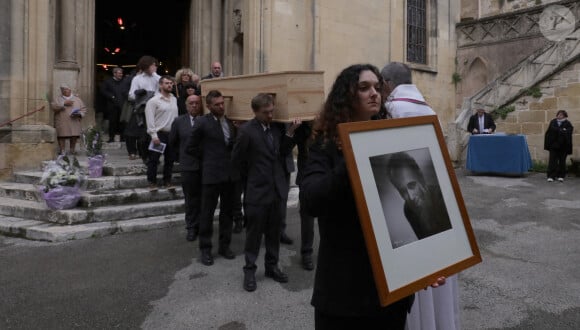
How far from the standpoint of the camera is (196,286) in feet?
12.9

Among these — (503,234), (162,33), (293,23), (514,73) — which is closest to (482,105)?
(514,73)

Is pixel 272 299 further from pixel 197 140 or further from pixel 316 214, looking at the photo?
pixel 316 214

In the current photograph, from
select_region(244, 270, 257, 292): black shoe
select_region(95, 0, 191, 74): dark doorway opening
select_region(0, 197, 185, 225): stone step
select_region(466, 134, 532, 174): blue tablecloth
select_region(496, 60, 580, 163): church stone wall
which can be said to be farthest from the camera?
select_region(95, 0, 191, 74): dark doorway opening

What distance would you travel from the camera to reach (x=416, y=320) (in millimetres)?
2189

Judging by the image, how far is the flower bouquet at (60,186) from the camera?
568 centimetres

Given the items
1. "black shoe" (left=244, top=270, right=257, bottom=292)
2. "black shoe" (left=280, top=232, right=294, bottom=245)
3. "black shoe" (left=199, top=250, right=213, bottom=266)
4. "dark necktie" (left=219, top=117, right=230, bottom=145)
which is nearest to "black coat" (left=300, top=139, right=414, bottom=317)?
"black shoe" (left=244, top=270, right=257, bottom=292)

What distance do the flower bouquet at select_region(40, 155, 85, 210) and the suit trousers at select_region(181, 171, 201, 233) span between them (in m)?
1.64

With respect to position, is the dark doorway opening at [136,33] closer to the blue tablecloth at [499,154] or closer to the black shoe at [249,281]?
the blue tablecloth at [499,154]

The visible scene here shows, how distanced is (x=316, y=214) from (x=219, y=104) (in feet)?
10.5

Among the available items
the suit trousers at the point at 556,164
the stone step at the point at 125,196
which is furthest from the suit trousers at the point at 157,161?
the suit trousers at the point at 556,164

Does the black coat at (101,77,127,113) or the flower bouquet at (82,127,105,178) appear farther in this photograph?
the black coat at (101,77,127,113)

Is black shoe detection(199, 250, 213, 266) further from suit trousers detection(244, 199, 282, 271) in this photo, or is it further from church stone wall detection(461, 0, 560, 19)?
church stone wall detection(461, 0, 560, 19)

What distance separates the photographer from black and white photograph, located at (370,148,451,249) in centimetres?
142

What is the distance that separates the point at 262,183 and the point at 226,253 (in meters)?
1.22
